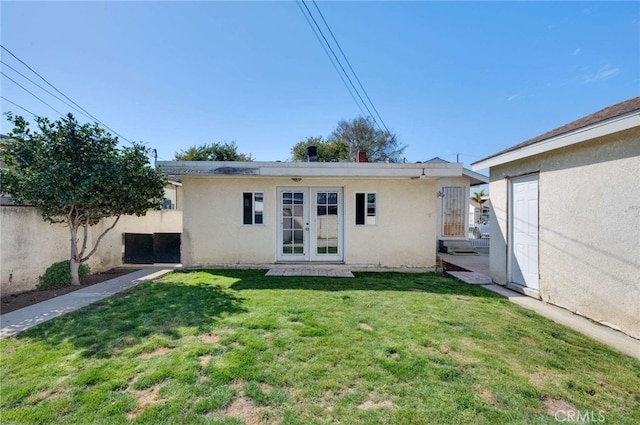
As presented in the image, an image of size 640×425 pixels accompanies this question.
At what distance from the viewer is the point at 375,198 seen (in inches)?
335

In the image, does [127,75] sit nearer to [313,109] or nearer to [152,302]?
[313,109]

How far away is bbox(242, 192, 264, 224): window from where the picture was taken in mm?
8578

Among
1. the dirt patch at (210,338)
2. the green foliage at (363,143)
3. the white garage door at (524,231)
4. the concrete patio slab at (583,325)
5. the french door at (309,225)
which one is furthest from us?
the green foliage at (363,143)

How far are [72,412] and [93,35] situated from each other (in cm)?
1307

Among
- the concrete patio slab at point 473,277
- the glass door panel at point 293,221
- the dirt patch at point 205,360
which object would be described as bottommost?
the concrete patio slab at point 473,277

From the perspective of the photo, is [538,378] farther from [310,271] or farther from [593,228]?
[310,271]

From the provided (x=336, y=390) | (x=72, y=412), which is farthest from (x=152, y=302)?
(x=336, y=390)

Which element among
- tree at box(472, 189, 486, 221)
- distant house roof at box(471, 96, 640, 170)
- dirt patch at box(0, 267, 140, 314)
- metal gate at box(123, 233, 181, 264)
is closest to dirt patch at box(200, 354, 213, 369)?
dirt patch at box(0, 267, 140, 314)

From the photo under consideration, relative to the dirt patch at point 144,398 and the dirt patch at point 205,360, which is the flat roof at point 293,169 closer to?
the dirt patch at point 205,360

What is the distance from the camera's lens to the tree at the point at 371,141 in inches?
1195

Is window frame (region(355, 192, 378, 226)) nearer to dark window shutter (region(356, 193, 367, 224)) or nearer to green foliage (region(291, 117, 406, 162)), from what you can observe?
dark window shutter (region(356, 193, 367, 224))

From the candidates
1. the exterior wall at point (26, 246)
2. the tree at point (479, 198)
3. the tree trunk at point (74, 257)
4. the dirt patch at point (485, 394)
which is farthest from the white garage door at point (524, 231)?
the tree at point (479, 198)

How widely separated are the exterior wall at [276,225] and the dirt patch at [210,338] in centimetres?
480

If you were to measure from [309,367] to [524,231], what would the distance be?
599 cm
